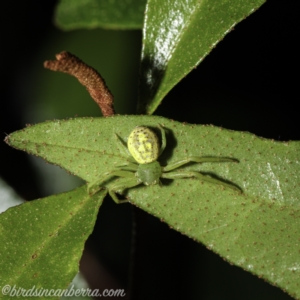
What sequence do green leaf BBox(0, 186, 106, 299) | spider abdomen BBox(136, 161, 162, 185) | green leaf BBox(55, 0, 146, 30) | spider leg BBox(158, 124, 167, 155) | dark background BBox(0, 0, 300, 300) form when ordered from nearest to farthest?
green leaf BBox(0, 186, 106, 299), spider leg BBox(158, 124, 167, 155), spider abdomen BBox(136, 161, 162, 185), green leaf BBox(55, 0, 146, 30), dark background BBox(0, 0, 300, 300)

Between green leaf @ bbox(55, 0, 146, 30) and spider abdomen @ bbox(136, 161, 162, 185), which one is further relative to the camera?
green leaf @ bbox(55, 0, 146, 30)

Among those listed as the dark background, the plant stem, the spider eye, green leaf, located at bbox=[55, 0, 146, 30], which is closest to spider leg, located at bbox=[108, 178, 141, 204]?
the spider eye

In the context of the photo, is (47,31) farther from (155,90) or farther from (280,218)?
(280,218)

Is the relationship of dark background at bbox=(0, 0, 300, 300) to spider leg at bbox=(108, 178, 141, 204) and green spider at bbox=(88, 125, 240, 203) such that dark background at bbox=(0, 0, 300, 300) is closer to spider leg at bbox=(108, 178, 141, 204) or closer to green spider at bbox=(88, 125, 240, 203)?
green spider at bbox=(88, 125, 240, 203)

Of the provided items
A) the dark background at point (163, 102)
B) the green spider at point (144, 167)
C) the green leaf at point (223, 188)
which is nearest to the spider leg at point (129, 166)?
the green spider at point (144, 167)

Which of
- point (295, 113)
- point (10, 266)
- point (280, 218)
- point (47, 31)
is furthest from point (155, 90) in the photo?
point (47, 31)

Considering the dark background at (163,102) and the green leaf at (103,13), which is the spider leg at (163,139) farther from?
the dark background at (163,102)

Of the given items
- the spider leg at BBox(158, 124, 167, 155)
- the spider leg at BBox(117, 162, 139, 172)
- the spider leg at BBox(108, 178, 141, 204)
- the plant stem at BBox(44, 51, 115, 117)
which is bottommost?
the spider leg at BBox(108, 178, 141, 204)

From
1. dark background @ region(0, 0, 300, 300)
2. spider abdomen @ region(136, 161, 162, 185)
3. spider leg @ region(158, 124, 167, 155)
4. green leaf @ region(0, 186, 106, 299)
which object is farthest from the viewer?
dark background @ region(0, 0, 300, 300)
